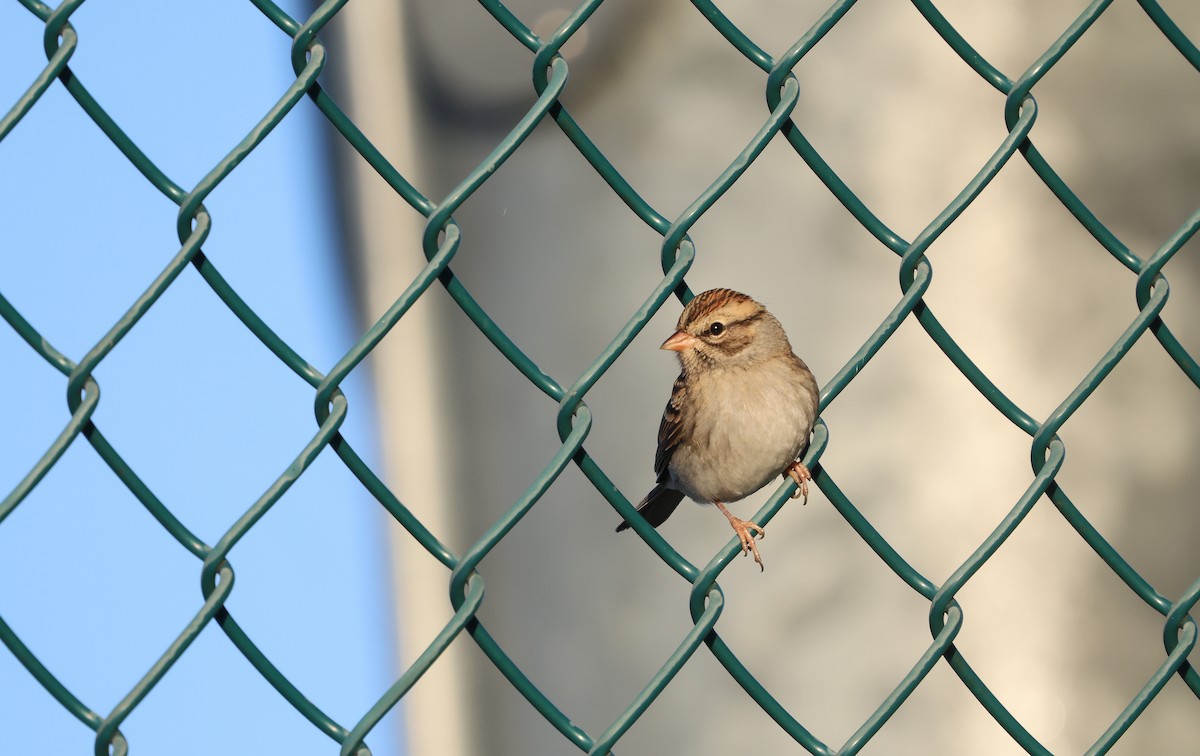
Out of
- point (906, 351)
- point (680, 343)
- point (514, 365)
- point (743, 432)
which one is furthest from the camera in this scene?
point (906, 351)

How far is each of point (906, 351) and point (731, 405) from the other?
1.17m

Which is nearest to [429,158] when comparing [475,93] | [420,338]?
[475,93]

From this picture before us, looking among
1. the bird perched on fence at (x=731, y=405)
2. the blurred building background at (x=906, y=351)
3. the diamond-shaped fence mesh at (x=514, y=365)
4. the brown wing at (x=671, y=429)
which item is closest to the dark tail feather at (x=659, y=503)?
the bird perched on fence at (x=731, y=405)

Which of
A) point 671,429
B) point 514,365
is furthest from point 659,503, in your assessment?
point 514,365

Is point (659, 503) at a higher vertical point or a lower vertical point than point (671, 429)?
lower

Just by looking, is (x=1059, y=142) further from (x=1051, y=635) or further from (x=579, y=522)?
(x=579, y=522)

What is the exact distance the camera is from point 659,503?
4.52m

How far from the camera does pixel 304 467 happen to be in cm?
203

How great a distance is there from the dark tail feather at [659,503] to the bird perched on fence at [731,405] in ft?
0.23

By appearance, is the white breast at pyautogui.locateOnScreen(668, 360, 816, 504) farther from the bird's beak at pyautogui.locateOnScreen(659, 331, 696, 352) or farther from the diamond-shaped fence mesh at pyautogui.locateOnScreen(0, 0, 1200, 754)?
the diamond-shaped fence mesh at pyautogui.locateOnScreen(0, 0, 1200, 754)

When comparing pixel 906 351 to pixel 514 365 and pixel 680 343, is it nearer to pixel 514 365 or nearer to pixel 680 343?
pixel 680 343

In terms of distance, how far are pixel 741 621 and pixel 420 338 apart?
90.4 inches

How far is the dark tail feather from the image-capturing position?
4453 millimetres

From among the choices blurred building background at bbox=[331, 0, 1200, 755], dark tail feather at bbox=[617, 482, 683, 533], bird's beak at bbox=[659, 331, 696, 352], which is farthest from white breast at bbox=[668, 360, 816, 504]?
blurred building background at bbox=[331, 0, 1200, 755]
